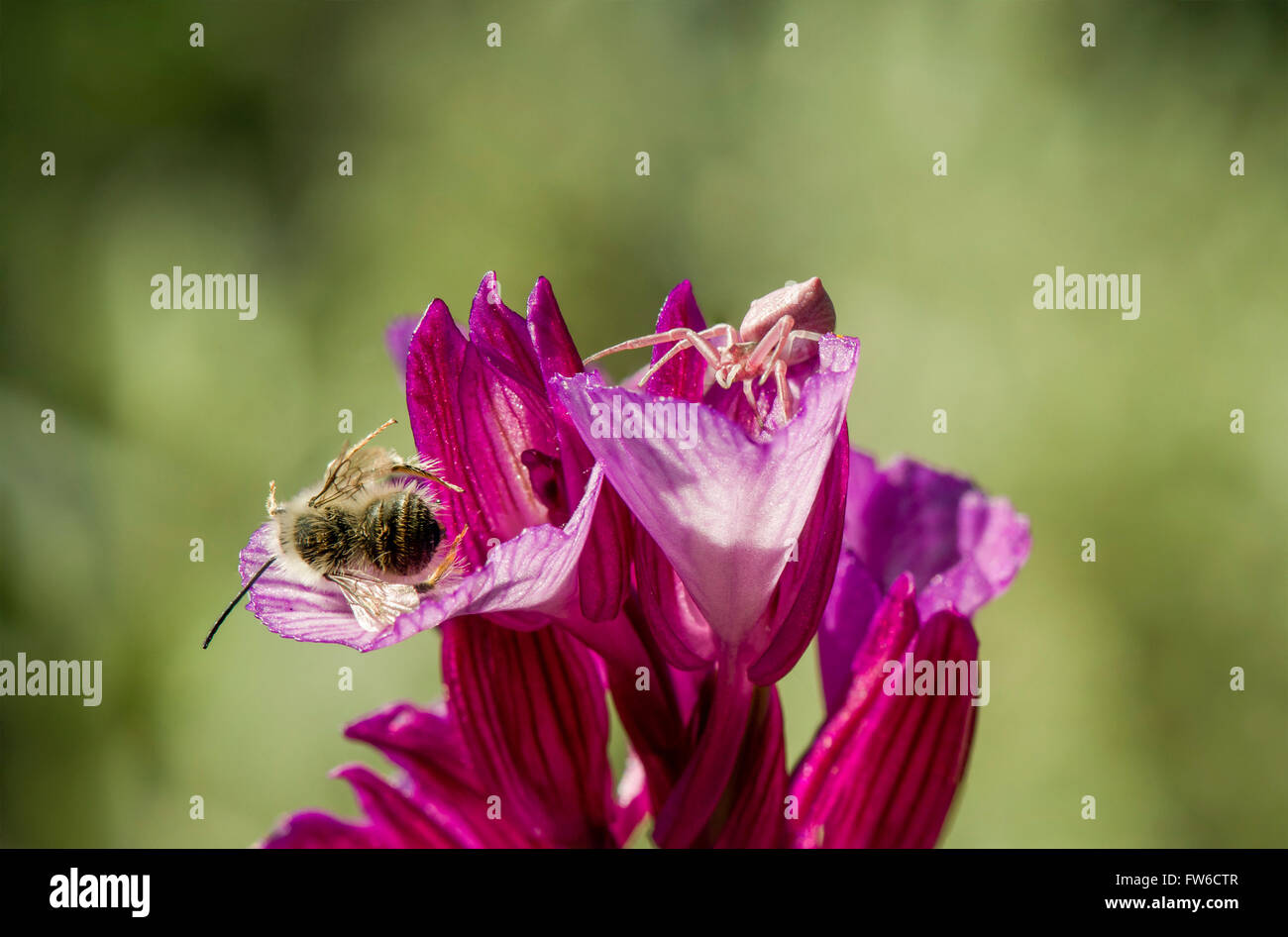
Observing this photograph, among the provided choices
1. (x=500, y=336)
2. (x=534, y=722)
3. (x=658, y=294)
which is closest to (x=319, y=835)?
(x=534, y=722)

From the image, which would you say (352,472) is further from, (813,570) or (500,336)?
(813,570)

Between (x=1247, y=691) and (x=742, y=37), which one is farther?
(x=742, y=37)

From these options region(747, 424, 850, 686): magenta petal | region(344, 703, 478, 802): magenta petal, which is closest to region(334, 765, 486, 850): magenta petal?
region(344, 703, 478, 802): magenta petal

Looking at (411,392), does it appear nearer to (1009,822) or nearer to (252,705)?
(252,705)

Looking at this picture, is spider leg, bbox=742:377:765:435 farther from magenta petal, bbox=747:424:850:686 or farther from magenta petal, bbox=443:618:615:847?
magenta petal, bbox=443:618:615:847

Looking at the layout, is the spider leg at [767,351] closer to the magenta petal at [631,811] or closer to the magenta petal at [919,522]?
the magenta petal at [919,522]
